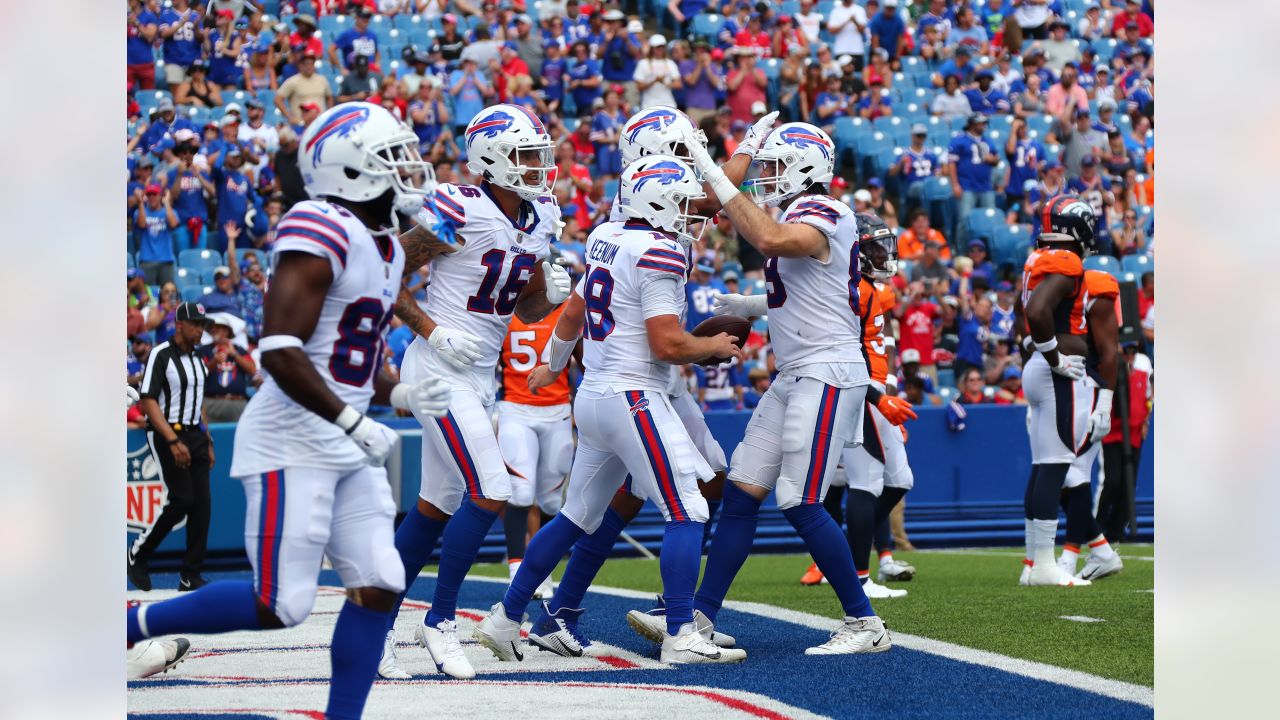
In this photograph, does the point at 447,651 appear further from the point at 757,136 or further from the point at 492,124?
the point at 757,136

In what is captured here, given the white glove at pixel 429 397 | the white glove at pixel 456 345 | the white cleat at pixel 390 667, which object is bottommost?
the white cleat at pixel 390 667

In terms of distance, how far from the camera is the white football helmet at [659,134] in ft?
21.1

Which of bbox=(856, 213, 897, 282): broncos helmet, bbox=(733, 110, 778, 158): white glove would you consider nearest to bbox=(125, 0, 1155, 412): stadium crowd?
bbox=(856, 213, 897, 282): broncos helmet

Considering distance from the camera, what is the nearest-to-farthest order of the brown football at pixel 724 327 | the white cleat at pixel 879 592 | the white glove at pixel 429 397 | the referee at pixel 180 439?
the white glove at pixel 429 397 < the brown football at pixel 724 327 < the white cleat at pixel 879 592 < the referee at pixel 180 439

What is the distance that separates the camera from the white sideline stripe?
4.95 meters

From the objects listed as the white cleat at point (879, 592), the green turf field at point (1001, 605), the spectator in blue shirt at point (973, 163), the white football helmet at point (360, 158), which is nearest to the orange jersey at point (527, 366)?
the green turf field at point (1001, 605)

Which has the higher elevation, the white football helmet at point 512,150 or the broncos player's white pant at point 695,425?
the white football helmet at point 512,150

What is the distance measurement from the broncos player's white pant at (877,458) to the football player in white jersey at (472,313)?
2798mm

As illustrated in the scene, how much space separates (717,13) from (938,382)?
5.87 metres

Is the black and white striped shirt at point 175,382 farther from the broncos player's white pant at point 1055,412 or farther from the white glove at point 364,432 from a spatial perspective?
the white glove at point 364,432

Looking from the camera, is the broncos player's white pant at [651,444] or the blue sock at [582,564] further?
the blue sock at [582,564]

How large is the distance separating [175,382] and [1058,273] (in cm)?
547

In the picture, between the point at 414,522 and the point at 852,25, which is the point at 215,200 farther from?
the point at 414,522
